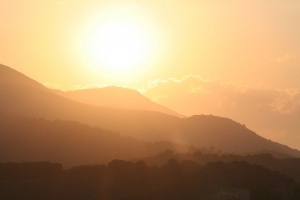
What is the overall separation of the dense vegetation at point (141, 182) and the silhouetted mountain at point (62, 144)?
19.9m

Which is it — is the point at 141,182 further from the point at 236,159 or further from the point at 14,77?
the point at 14,77

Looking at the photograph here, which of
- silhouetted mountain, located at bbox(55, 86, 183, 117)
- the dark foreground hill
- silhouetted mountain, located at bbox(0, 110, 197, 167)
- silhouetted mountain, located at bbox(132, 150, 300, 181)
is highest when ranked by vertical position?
silhouetted mountain, located at bbox(55, 86, 183, 117)

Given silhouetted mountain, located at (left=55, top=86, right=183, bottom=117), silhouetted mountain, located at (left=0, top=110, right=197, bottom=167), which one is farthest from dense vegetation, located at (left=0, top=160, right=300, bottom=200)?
silhouetted mountain, located at (left=55, top=86, right=183, bottom=117)

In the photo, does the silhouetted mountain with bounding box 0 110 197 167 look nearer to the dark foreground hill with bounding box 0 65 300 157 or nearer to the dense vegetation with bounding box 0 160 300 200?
the dense vegetation with bounding box 0 160 300 200

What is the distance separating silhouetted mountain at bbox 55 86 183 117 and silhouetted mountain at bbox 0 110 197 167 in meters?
83.4

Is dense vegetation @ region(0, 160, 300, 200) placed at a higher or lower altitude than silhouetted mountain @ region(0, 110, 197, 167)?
lower

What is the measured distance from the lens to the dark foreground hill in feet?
306

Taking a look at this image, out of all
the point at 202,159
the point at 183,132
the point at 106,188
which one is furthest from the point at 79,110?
the point at 106,188

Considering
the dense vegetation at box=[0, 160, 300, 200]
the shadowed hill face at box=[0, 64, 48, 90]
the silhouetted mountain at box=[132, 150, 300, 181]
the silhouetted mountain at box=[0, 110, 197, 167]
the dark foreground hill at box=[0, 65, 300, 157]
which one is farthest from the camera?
the shadowed hill face at box=[0, 64, 48, 90]

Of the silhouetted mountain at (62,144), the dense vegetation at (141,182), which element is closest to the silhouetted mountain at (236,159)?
the silhouetted mountain at (62,144)

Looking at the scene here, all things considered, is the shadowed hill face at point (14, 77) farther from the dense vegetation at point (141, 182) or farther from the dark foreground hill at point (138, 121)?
the dense vegetation at point (141, 182)

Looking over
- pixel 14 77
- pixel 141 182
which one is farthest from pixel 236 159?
pixel 14 77

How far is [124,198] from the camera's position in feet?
91.7

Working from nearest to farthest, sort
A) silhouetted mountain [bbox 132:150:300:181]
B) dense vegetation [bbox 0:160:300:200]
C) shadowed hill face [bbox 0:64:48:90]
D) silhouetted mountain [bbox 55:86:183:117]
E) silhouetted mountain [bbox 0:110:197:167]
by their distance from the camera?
dense vegetation [bbox 0:160:300:200], silhouetted mountain [bbox 132:150:300:181], silhouetted mountain [bbox 0:110:197:167], shadowed hill face [bbox 0:64:48:90], silhouetted mountain [bbox 55:86:183:117]
